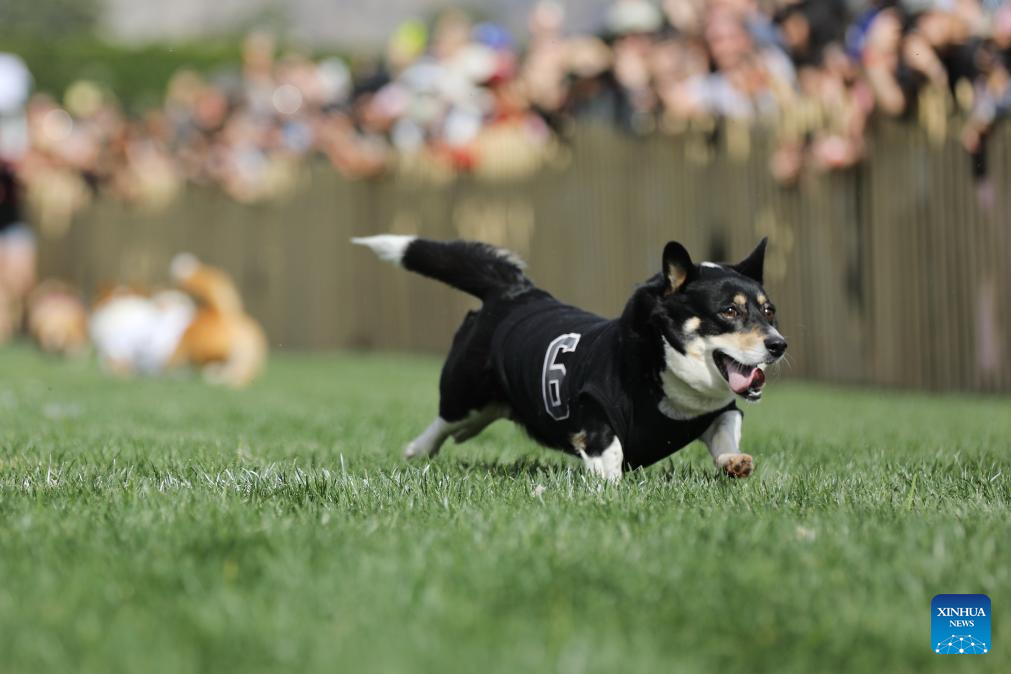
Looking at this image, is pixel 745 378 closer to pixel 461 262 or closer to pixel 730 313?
pixel 730 313

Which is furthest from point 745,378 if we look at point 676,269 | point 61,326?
point 61,326

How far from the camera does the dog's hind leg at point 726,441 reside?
14.6ft

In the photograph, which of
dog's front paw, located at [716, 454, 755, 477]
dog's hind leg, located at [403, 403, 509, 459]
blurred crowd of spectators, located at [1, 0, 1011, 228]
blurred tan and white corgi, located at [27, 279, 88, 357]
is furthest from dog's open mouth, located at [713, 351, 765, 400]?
blurred tan and white corgi, located at [27, 279, 88, 357]

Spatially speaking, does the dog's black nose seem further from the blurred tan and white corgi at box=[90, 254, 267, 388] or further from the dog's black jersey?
the blurred tan and white corgi at box=[90, 254, 267, 388]

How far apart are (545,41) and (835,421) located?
617 cm

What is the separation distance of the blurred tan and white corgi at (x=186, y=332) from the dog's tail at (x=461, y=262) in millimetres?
4938

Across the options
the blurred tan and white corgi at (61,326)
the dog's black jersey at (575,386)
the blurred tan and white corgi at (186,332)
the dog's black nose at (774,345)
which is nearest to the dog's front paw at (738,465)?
the dog's black jersey at (575,386)

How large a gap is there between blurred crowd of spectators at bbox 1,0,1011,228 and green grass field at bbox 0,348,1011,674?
4316mm

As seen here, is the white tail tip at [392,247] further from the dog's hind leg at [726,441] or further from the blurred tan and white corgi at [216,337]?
the blurred tan and white corgi at [216,337]

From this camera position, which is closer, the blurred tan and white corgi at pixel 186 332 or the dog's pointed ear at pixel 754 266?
the dog's pointed ear at pixel 754 266

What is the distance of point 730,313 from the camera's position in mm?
4320

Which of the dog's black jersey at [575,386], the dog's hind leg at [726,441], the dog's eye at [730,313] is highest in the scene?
the dog's eye at [730,313]

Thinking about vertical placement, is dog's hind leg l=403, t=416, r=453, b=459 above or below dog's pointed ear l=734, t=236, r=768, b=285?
below

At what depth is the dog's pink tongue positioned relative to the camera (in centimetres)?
430
